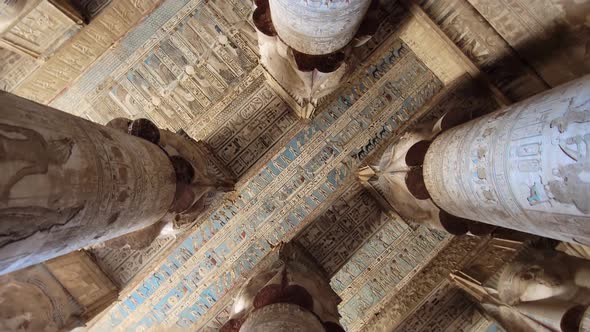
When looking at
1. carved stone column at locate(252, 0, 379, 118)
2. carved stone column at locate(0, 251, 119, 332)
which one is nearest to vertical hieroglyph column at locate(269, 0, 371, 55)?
carved stone column at locate(252, 0, 379, 118)

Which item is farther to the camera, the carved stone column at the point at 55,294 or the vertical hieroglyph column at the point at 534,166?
the carved stone column at the point at 55,294

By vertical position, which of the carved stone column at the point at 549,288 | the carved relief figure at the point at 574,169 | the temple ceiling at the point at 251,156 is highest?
the temple ceiling at the point at 251,156

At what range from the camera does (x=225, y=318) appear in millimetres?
4277

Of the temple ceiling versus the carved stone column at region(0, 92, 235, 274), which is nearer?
the carved stone column at region(0, 92, 235, 274)

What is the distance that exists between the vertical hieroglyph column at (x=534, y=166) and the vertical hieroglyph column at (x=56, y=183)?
192 centimetres

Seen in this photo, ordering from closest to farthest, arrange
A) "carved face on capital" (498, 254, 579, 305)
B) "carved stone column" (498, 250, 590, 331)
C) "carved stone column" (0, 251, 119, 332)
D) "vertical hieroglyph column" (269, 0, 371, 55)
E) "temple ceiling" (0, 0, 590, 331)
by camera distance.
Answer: "vertical hieroglyph column" (269, 0, 371, 55) → "carved stone column" (498, 250, 590, 331) → "carved face on capital" (498, 254, 579, 305) → "carved stone column" (0, 251, 119, 332) → "temple ceiling" (0, 0, 590, 331)

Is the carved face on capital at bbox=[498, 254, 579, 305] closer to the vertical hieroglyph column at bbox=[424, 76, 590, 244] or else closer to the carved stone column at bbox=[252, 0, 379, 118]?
the vertical hieroglyph column at bbox=[424, 76, 590, 244]

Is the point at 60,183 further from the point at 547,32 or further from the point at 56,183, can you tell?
the point at 547,32

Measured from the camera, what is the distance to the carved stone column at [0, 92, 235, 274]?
1.28 metres

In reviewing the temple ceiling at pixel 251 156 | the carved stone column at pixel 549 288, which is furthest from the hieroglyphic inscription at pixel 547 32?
the carved stone column at pixel 549 288

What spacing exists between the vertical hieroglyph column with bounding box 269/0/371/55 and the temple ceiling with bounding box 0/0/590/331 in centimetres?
133

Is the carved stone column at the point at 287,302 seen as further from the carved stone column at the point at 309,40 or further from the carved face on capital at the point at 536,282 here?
the carved stone column at the point at 309,40

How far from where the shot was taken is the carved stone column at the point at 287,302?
2383 millimetres

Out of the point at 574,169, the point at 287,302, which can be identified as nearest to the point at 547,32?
the point at 574,169
